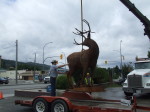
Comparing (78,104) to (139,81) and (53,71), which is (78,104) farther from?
(139,81)

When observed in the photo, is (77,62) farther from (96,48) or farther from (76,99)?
(76,99)

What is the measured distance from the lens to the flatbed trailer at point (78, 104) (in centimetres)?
844

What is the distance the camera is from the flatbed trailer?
27.7 feet

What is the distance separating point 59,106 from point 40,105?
3.17ft

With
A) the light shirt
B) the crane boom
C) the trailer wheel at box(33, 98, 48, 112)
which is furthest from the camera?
the crane boom

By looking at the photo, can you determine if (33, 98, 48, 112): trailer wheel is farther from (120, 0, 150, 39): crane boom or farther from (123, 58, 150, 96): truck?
(120, 0, 150, 39): crane boom

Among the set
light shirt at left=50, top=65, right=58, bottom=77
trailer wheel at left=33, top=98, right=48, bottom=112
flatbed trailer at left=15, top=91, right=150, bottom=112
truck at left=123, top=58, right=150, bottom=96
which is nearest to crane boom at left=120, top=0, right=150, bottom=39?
truck at left=123, top=58, right=150, bottom=96

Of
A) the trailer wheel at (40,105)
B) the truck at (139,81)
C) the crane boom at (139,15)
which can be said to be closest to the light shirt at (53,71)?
the trailer wheel at (40,105)

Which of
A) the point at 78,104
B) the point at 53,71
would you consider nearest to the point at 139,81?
the point at 53,71

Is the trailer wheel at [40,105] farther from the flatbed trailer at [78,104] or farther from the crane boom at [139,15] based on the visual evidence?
the crane boom at [139,15]

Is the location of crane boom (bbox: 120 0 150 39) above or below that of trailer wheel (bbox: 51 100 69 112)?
above

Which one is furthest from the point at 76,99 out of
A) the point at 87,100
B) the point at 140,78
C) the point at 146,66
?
the point at 146,66

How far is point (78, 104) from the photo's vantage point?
918 centimetres

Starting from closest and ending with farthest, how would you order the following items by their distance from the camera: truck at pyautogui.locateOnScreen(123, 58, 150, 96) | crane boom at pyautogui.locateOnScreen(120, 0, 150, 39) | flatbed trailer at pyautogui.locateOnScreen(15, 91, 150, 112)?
flatbed trailer at pyautogui.locateOnScreen(15, 91, 150, 112) < crane boom at pyautogui.locateOnScreen(120, 0, 150, 39) < truck at pyautogui.locateOnScreen(123, 58, 150, 96)
